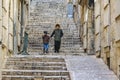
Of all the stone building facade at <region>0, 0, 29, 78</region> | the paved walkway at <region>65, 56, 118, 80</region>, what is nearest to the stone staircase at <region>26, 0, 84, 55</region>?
the stone building facade at <region>0, 0, 29, 78</region>

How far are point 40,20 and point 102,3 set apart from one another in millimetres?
11059

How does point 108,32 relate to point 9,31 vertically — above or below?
below

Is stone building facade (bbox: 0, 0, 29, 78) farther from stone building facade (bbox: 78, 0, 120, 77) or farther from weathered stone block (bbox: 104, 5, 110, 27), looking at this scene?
weathered stone block (bbox: 104, 5, 110, 27)

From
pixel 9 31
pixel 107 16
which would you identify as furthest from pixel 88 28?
pixel 107 16

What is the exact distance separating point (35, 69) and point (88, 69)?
7.06ft

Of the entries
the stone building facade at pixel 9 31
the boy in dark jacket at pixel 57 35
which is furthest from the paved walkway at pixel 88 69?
the boy in dark jacket at pixel 57 35

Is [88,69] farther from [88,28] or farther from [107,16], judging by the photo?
[88,28]

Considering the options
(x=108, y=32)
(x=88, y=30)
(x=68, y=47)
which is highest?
(x=88, y=30)

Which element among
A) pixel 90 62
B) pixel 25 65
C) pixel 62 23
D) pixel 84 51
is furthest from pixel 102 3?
pixel 62 23

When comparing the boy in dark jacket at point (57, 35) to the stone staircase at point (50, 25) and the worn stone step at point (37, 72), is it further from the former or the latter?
the worn stone step at point (37, 72)

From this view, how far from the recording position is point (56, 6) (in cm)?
3241

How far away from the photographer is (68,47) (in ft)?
80.8

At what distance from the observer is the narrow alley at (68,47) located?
1537 cm

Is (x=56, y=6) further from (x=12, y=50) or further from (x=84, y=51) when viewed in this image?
(x=12, y=50)
